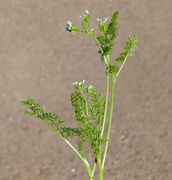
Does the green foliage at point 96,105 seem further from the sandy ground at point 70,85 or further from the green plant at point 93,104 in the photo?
the sandy ground at point 70,85

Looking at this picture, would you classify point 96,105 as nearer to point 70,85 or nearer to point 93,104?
point 93,104

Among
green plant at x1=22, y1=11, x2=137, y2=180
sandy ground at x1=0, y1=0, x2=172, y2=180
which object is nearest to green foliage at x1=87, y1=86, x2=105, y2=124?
green plant at x1=22, y1=11, x2=137, y2=180

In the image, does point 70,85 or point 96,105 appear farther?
point 70,85

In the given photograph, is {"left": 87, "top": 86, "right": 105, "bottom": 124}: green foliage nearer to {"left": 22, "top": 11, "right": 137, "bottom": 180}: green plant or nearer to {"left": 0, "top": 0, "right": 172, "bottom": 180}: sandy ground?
{"left": 22, "top": 11, "right": 137, "bottom": 180}: green plant

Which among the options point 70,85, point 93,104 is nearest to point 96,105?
point 93,104

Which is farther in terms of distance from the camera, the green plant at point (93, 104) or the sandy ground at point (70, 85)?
the sandy ground at point (70, 85)

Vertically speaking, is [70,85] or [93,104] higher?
[70,85]

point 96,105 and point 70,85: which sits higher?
point 70,85

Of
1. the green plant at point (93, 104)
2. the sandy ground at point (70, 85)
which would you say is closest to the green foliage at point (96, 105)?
the green plant at point (93, 104)

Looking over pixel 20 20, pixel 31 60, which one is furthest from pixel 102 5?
pixel 31 60
